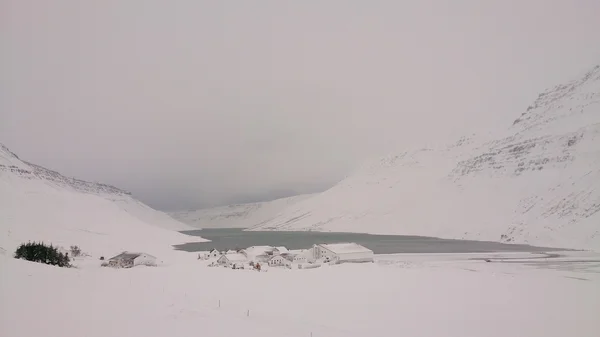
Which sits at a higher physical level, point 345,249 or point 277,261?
point 345,249

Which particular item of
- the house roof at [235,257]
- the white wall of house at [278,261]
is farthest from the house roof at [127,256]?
the white wall of house at [278,261]

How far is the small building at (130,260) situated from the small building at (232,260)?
10.1 meters

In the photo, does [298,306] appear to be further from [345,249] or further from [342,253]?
[345,249]

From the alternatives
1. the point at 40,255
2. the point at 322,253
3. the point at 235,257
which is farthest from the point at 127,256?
the point at 322,253

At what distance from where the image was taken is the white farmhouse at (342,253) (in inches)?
2473

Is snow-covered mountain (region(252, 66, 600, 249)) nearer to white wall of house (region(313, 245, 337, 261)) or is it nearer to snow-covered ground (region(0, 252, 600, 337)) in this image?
Answer: white wall of house (region(313, 245, 337, 261))

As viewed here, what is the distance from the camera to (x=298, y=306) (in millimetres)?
25812

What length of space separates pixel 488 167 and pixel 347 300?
170992 mm

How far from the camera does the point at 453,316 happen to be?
953 inches

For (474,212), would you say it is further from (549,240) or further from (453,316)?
(453,316)

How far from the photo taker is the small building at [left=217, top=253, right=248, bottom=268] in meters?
57.7

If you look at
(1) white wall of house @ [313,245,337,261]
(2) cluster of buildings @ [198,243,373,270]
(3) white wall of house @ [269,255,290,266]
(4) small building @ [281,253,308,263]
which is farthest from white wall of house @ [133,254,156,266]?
(1) white wall of house @ [313,245,337,261]

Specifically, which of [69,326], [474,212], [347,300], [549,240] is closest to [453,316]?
[347,300]

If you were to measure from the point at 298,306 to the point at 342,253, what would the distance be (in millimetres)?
38646
